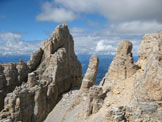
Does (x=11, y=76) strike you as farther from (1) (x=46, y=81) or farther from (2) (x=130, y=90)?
(2) (x=130, y=90)

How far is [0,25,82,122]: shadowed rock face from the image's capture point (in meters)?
32.6

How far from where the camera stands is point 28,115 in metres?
34.2

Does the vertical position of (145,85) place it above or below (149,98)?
above

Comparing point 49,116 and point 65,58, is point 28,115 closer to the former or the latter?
point 49,116

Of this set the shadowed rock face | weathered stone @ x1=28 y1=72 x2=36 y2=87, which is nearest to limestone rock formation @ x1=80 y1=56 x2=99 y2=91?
the shadowed rock face

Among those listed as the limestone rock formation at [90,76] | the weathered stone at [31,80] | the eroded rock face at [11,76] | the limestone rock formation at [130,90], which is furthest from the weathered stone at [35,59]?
the limestone rock formation at [130,90]

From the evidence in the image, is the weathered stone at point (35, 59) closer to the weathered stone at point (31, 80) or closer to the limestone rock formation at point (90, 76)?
the weathered stone at point (31, 80)

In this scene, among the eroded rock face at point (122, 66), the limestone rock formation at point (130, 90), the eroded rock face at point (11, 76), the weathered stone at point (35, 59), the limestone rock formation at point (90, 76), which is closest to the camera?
the limestone rock formation at point (130, 90)

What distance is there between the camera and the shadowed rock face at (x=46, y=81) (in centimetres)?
3257

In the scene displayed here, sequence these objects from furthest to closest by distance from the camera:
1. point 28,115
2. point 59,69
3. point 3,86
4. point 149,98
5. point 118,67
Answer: point 59,69
point 3,86
point 28,115
point 118,67
point 149,98

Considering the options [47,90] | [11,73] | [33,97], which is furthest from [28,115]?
[11,73]

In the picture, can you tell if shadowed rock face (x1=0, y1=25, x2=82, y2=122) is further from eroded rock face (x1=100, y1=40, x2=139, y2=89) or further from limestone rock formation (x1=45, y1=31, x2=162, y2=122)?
eroded rock face (x1=100, y1=40, x2=139, y2=89)

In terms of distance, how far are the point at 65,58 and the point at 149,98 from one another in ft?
103

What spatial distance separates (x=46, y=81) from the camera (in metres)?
40.0
